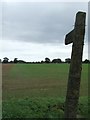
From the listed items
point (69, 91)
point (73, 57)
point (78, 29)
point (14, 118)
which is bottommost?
point (14, 118)

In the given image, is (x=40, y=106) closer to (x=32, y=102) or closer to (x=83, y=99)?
(x=32, y=102)

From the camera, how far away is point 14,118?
5832 mm

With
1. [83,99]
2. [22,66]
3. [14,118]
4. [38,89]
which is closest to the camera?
[14,118]

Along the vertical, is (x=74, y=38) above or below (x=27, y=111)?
above

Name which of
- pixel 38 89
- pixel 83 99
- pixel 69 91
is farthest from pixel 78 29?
pixel 38 89

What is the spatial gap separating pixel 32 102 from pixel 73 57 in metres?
2.27

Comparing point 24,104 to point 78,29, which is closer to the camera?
point 78,29

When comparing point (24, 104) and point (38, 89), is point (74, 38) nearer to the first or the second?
point (24, 104)

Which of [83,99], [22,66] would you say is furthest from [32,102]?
[22,66]

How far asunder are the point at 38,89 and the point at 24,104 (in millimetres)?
3004

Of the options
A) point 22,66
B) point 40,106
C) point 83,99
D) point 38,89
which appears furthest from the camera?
point 22,66

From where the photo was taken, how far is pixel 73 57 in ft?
15.1

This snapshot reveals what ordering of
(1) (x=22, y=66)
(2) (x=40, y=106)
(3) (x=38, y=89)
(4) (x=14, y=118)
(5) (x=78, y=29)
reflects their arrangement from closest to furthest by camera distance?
(5) (x=78, y=29) < (4) (x=14, y=118) < (2) (x=40, y=106) < (3) (x=38, y=89) < (1) (x=22, y=66)

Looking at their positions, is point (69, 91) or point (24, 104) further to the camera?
point (24, 104)
